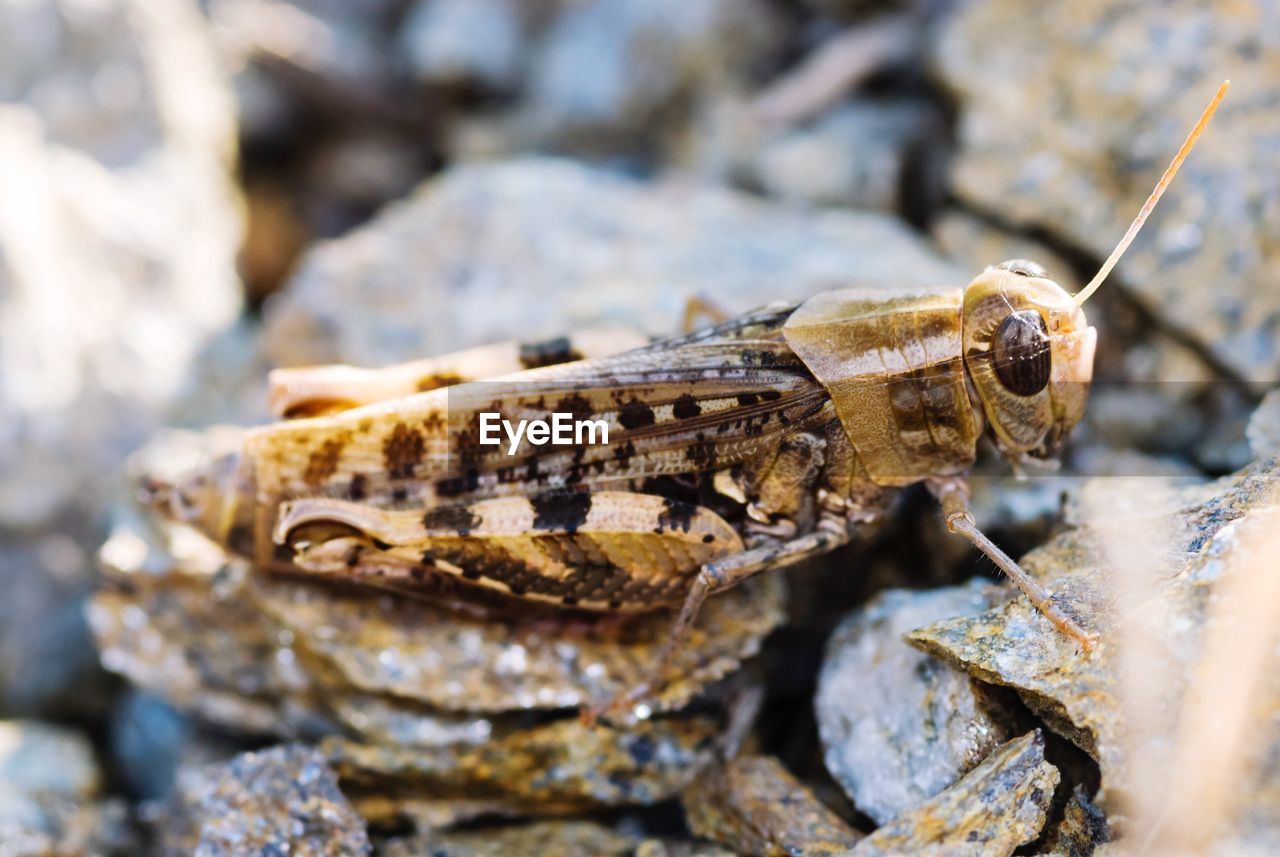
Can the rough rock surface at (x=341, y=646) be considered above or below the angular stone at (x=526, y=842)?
above

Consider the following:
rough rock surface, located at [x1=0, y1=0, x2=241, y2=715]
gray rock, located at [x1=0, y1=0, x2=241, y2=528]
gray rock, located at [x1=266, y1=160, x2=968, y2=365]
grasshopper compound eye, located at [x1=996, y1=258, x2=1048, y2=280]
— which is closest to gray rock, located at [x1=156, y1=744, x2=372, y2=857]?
rough rock surface, located at [x1=0, y1=0, x2=241, y2=715]

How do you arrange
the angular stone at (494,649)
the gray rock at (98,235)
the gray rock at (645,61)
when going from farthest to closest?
1. the gray rock at (645,61)
2. the gray rock at (98,235)
3. the angular stone at (494,649)

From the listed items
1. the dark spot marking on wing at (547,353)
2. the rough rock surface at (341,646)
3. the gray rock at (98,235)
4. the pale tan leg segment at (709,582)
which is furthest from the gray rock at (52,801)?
the dark spot marking on wing at (547,353)

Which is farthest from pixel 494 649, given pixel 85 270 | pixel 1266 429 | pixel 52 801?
pixel 85 270

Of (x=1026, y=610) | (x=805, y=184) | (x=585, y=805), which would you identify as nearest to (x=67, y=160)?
(x=805, y=184)

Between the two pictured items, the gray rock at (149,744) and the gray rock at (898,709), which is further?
the gray rock at (149,744)

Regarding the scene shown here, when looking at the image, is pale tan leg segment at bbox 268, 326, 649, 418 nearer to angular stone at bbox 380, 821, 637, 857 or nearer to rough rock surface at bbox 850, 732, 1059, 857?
angular stone at bbox 380, 821, 637, 857

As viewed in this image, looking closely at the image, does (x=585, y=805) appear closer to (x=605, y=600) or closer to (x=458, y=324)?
(x=605, y=600)

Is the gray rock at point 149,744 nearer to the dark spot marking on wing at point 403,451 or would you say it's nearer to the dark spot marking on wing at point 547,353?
the dark spot marking on wing at point 403,451
